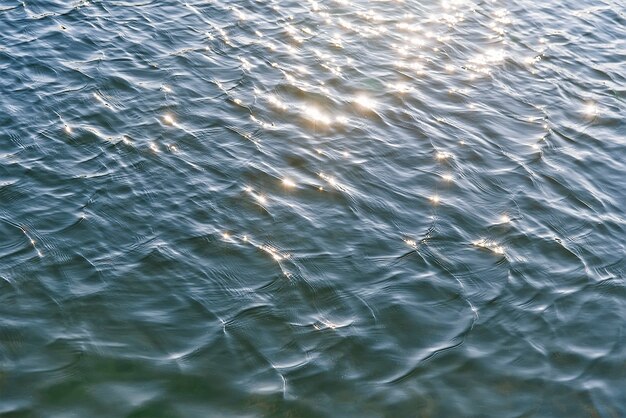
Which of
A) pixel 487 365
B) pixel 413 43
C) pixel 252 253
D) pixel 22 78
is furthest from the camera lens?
pixel 413 43

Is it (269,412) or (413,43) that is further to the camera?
(413,43)

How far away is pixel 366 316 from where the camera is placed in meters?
8.15

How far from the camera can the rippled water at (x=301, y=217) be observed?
24.2 ft

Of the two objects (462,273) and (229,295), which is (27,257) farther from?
(462,273)

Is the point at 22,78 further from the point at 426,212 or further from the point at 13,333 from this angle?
the point at 426,212

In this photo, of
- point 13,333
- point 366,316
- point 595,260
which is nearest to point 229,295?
point 366,316

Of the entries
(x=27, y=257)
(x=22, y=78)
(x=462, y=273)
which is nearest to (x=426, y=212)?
(x=462, y=273)

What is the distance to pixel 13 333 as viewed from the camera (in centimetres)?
733

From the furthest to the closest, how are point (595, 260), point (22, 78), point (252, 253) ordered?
point (22, 78) < point (595, 260) < point (252, 253)

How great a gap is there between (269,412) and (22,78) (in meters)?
7.46

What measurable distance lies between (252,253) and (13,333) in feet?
9.13

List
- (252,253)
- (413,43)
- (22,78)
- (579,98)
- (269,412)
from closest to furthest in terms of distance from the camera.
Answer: (269,412) < (252,253) < (22,78) < (579,98) < (413,43)

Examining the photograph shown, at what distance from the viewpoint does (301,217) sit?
9508 millimetres

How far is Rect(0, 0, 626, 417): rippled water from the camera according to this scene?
24.2ft
